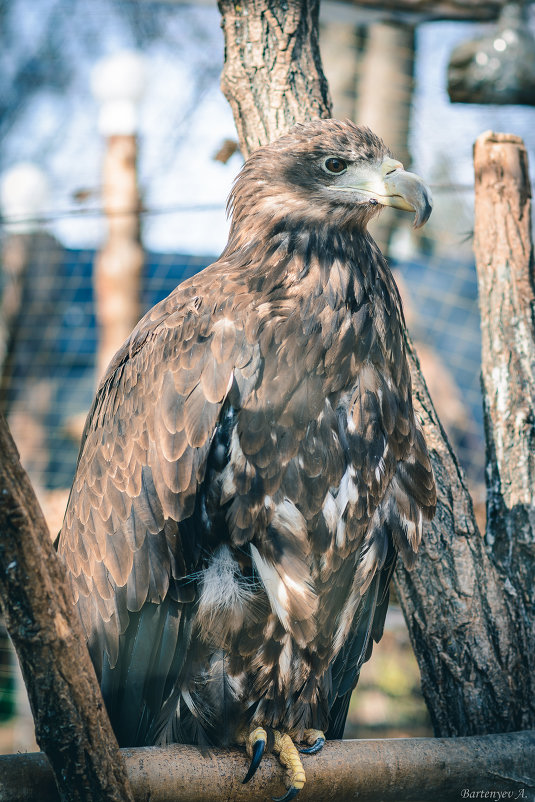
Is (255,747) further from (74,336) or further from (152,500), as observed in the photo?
(74,336)

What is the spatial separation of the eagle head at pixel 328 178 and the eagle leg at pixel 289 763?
5.66 ft

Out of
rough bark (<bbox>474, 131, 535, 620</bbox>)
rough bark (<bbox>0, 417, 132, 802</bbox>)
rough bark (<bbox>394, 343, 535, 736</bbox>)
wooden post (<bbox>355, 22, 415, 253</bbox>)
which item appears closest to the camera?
rough bark (<bbox>0, 417, 132, 802</bbox>)

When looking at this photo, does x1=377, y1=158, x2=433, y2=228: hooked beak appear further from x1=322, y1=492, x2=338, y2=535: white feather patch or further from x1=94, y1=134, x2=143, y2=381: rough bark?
x1=94, y1=134, x2=143, y2=381: rough bark

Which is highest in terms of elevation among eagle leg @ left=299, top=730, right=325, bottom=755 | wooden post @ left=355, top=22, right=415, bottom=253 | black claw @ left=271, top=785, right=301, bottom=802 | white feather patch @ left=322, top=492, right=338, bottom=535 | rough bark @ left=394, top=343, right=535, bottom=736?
wooden post @ left=355, top=22, right=415, bottom=253

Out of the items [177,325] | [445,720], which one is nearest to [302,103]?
[177,325]

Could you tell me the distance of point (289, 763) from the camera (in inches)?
107

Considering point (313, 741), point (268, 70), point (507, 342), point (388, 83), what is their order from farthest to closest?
point (388, 83) → point (268, 70) → point (507, 342) → point (313, 741)

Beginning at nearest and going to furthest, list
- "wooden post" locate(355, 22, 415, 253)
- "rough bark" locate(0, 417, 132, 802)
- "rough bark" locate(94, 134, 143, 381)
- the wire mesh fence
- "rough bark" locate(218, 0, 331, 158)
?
"rough bark" locate(0, 417, 132, 802), "rough bark" locate(218, 0, 331, 158), "rough bark" locate(94, 134, 143, 381), "wooden post" locate(355, 22, 415, 253), the wire mesh fence

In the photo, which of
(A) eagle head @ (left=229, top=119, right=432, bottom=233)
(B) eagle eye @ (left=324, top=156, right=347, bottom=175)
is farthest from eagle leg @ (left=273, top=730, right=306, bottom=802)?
(B) eagle eye @ (left=324, top=156, right=347, bottom=175)

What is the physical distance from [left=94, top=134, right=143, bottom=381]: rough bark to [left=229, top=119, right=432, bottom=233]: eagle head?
4.90m

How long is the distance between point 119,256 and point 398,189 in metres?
5.55

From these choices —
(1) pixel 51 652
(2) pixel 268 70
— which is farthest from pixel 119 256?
(1) pixel 51 652

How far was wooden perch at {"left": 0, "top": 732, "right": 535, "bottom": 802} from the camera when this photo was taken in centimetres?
252

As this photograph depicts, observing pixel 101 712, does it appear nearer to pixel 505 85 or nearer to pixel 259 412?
pixel 259 412
